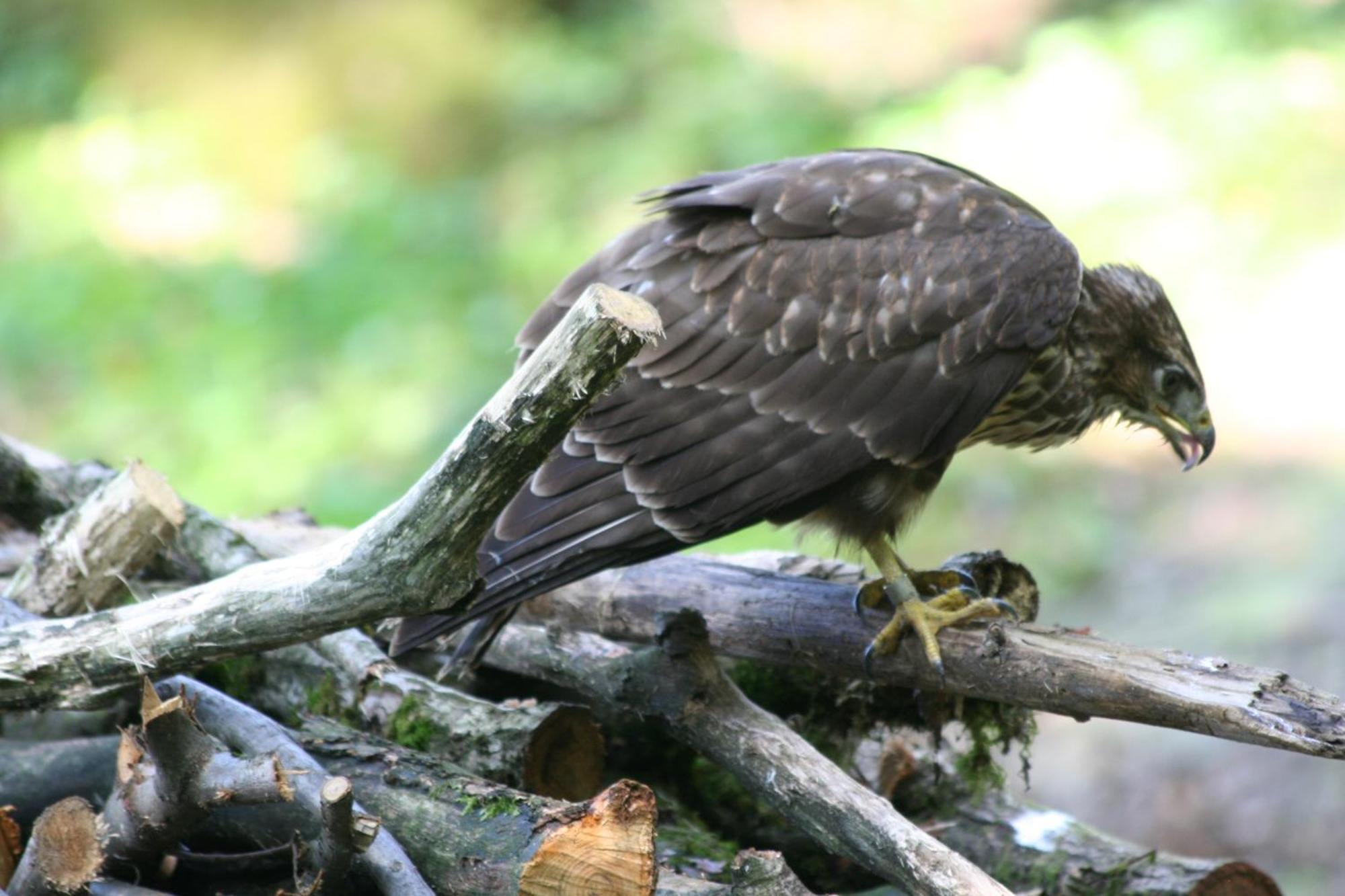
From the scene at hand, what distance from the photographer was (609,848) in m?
2.71

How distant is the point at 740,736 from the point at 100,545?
1.63 meters

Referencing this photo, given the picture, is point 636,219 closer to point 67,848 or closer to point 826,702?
point 826,702

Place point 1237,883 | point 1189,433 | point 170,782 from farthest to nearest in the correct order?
point 1189,433 → point 1237,883 → point 170,782

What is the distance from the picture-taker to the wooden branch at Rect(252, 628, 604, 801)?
Answer: 353 centimetres

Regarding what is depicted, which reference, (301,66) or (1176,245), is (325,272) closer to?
(301,66)

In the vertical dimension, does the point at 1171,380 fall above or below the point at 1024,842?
above

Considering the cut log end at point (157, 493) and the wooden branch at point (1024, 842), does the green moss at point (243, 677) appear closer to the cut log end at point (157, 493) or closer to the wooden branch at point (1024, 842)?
the cut log end at point (157, 493)

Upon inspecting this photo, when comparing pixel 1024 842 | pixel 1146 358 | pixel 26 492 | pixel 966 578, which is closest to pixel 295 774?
A: pixel 26 492

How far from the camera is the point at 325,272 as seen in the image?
11.2m

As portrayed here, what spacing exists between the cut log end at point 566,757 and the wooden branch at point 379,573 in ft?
2.57

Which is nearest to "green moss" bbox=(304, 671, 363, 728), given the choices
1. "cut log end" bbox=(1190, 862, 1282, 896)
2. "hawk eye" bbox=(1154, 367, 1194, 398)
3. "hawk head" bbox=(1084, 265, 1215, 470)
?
"cut log end" bbox=(1190, 862, 1282, 896)

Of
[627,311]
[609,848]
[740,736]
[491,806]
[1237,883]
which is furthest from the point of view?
[1237,883]

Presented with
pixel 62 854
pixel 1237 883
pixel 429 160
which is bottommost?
pixel 62 854

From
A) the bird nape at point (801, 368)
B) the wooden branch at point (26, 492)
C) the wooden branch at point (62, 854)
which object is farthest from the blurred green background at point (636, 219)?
the wooden branch at point (62, 854)
